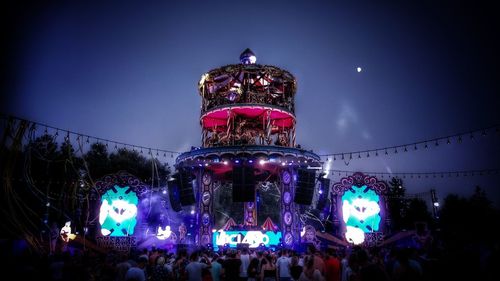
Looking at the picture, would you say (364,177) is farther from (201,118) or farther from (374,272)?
(374,272)

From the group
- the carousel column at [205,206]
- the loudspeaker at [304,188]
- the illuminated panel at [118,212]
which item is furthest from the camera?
the carousel column at [205,206]

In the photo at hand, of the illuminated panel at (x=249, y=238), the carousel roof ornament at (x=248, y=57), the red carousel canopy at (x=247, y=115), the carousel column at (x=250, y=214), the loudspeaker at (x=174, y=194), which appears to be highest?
the carousel roof ornament at (x=248, y=57)

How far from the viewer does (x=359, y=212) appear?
21.2 metres

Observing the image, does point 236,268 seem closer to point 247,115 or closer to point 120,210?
point 120,210

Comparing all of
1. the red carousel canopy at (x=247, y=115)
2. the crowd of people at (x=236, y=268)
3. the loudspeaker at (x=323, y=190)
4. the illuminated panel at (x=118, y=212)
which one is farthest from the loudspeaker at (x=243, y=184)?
the crowd of people at (x=236, y=268)

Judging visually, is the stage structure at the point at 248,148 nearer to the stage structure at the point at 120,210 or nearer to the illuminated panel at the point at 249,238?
the illuminated panel at the point at 249,238

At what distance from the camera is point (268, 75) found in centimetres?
2747

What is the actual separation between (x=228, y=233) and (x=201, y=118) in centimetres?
1002

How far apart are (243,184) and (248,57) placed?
12657 millimetres

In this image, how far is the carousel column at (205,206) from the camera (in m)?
24.0

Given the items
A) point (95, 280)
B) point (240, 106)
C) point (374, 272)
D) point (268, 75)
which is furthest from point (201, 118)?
point (374, 272)

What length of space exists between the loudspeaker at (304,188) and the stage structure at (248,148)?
67 mm

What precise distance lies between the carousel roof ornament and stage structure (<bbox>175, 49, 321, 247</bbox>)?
86 millimetres

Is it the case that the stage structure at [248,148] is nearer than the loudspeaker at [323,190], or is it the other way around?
the stage structure at [248,148]
